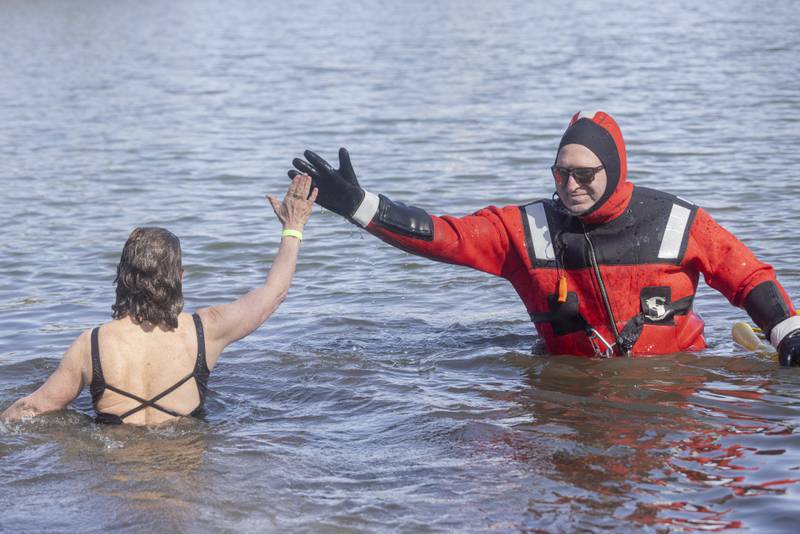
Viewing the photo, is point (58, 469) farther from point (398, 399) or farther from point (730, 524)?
point (730, 524)

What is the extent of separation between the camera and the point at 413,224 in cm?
660

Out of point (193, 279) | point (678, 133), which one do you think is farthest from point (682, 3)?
point (193, 279)

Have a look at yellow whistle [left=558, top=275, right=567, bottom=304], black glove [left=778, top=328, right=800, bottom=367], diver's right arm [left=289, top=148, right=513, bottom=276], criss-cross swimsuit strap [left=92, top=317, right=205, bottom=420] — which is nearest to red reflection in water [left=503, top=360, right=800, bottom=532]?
black glove [left=778, top=328, right=800, bottom=367]

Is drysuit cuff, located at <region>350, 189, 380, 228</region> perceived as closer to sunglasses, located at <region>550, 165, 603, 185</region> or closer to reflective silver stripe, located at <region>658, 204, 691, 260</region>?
sunglasses, located at <region>550, 165, 603, 185</region>

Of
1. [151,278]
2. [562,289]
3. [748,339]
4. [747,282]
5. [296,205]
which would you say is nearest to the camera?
[151,278]

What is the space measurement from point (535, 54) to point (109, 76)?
26.5 feet

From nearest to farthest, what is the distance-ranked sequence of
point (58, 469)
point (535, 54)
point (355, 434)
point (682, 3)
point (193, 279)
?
point (58, 469), point (355, 434), point (193, 279), point (535, 54), point (682, 3)

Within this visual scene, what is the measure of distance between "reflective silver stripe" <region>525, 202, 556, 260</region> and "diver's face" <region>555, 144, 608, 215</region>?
292mm

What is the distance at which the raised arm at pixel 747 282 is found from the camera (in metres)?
6.34

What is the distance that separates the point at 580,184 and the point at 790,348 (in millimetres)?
1365

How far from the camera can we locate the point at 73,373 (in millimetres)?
5590

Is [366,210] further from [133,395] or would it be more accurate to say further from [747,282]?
[747,282]

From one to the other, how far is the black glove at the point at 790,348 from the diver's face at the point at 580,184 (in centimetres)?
120

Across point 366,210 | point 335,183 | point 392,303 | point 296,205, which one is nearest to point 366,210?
point 366,210
